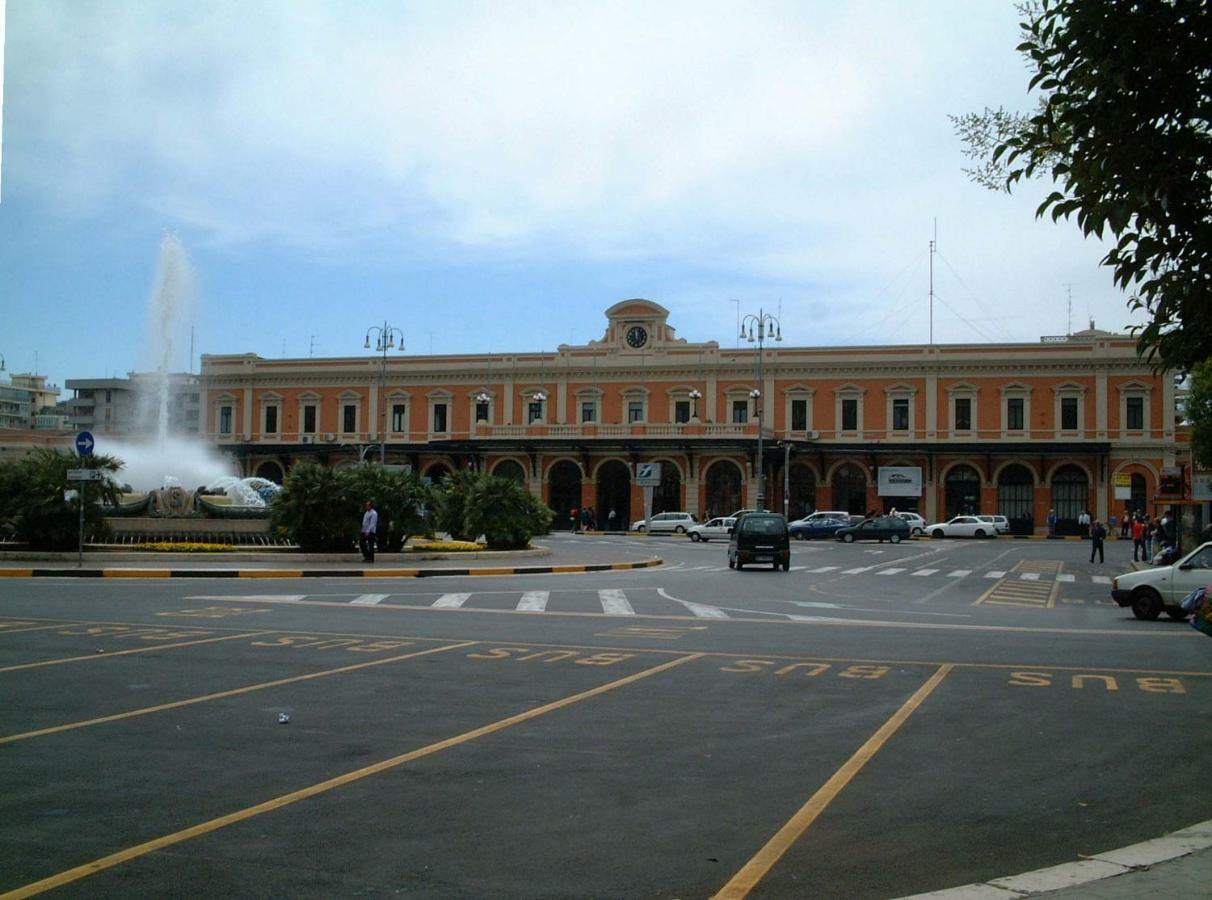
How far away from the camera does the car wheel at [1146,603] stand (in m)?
20.3

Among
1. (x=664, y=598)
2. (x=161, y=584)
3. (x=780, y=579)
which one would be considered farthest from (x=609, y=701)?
(x=780, y=579)

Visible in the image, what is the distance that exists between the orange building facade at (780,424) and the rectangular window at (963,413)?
85mm

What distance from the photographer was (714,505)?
2790 inches

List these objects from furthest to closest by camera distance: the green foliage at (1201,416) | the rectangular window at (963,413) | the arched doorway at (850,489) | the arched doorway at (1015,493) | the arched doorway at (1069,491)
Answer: the arched doorway at (850,489) < the rectangular window at (963,413) < the arched doorway at (1015,493) < the arched doorway at (1069,491) < the green foliage at (1201,416)

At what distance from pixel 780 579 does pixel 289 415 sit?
191ft

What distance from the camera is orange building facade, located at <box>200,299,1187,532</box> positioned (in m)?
67.3

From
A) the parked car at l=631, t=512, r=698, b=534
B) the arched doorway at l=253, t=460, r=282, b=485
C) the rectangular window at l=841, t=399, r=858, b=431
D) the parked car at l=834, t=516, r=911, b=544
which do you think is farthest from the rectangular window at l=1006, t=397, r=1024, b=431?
the arched doorway at l=253, t=460, r=282, b=485

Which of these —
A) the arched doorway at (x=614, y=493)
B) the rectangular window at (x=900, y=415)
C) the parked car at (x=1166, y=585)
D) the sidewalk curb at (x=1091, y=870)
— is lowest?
the sidewalk curb at (x=1091, y=870)

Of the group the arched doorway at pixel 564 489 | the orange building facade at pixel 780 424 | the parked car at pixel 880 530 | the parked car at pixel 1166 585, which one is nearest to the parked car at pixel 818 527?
the parked car at pixel 880 530

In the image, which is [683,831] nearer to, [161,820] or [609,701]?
[161,820]

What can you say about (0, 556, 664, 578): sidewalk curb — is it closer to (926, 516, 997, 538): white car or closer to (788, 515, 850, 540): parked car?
(788, 515, 850, 540): parked car

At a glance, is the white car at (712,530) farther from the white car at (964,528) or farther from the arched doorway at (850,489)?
the white car at (964,528)

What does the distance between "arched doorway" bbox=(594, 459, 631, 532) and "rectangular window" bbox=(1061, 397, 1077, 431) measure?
85.5 ft

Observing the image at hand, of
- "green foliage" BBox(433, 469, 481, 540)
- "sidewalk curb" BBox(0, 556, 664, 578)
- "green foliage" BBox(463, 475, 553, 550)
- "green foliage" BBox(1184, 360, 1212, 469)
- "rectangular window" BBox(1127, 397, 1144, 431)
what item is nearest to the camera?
"sidewalk curb" BBox(0, 556, 664, 578)
